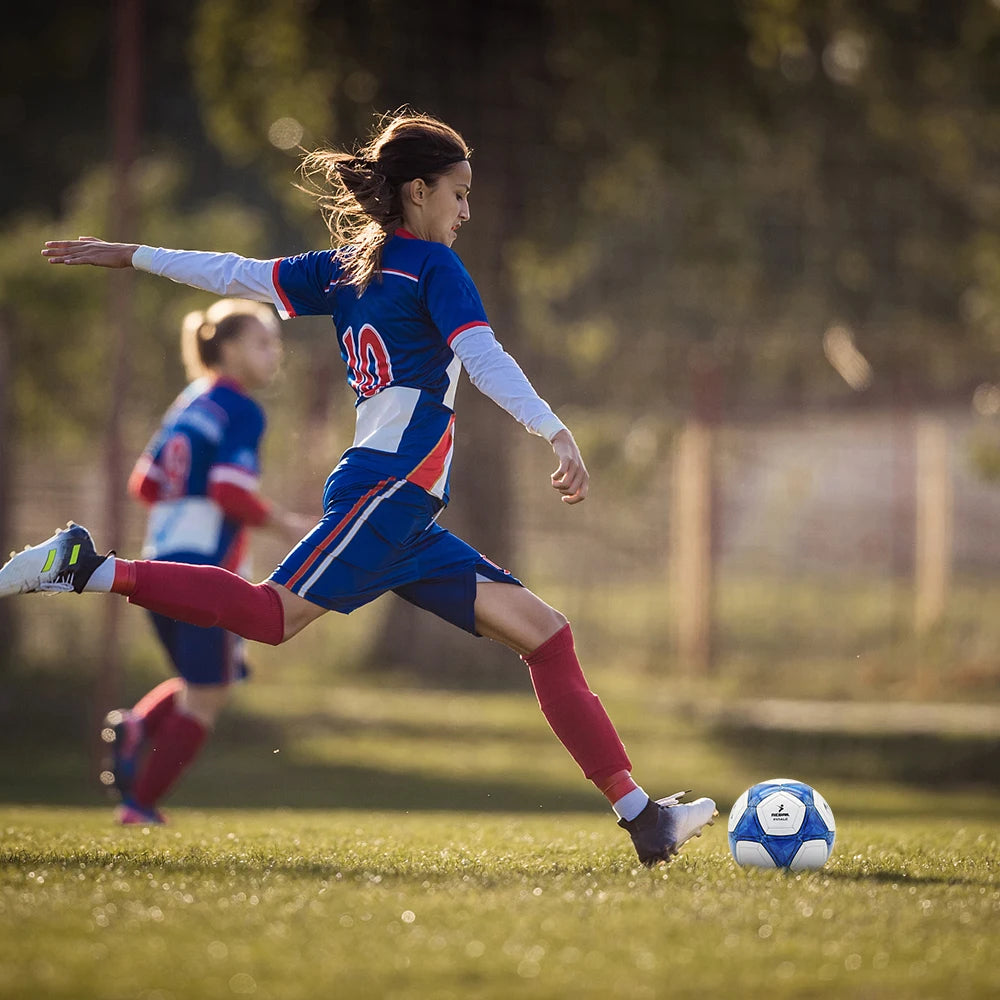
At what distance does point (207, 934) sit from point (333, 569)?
135cm

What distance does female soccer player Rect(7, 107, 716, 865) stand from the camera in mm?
4379

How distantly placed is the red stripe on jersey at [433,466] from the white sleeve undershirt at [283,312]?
0.65 ft

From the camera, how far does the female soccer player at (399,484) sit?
4.38 metres

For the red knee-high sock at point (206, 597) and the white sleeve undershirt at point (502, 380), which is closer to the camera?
the white sleeve undershirt at point (502, 380)

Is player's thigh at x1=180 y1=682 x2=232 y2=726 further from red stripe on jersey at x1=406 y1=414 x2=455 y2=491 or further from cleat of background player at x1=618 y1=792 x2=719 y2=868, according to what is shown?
cleat of background player at x1=618 y1=792 x2=719 y2=868

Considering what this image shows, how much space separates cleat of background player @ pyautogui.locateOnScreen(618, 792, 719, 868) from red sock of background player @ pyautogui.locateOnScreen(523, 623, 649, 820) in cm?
8

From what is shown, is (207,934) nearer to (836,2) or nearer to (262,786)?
(262,786)

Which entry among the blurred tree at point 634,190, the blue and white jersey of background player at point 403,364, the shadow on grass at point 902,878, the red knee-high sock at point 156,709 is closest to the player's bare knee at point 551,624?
the blue and white jersey of background player at point 403,364

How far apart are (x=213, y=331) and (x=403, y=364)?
246cm

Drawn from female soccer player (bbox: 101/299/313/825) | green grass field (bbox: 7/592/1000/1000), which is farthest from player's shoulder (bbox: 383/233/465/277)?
female soccer player (bbox: 101/299/313/825)

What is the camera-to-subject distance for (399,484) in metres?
4.42

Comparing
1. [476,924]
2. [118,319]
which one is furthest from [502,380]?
[118,319]

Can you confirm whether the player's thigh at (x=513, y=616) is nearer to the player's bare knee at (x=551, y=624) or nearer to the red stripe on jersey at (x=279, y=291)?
the player's bare knee at (x=551, y=624)

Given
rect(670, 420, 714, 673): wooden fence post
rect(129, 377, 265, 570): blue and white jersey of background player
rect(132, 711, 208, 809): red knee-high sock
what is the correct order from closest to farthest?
rect(132, 711, 208, 809): red knee-high sock
rect(129, 377, 265, 570): blue and white jersey of background player
rect(670, 420, 714, 673): wooden fence post
